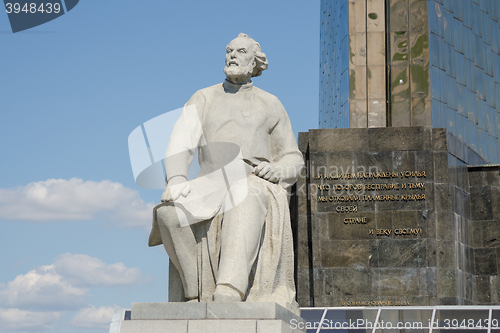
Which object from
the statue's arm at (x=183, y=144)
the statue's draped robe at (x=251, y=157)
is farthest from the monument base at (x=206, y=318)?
the statue's arm at (x=183, y=144)

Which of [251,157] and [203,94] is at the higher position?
[203,94]

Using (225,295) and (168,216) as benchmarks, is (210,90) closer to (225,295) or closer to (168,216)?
(168,216)

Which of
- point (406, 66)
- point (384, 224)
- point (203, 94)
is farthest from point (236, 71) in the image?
point (406, 66)

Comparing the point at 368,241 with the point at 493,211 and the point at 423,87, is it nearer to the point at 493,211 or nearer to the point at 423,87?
the point at 493,211

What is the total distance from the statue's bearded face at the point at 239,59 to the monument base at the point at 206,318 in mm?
2551

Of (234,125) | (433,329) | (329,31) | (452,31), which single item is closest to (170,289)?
(234,125)

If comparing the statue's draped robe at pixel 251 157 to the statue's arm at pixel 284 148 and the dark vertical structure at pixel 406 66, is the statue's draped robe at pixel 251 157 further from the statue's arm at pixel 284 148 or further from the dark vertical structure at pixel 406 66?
the dark vertical structure at pixel 406 66

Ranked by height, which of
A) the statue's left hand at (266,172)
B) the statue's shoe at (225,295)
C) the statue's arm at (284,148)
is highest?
the statue's arm at (284,148)

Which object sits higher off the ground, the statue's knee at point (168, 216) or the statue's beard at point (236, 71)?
the statue's beard at point (236, 71)

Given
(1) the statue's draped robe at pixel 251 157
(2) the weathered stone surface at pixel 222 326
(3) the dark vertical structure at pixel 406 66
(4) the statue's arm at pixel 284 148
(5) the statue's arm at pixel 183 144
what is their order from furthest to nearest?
(3) the dark vertical structure at pixel 406 66
(4) the statue's arm at pixel 284 148
(5) the statue's arm at pixel 183 144
(1) the statue's draped robe at pixel 251 157
(2) the weathered stone surface at pixel 222 326

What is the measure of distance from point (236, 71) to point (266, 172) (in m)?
1.13

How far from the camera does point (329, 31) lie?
26078 mm

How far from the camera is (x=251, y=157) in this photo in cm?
705

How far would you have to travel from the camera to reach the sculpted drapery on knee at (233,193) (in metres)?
6.41
